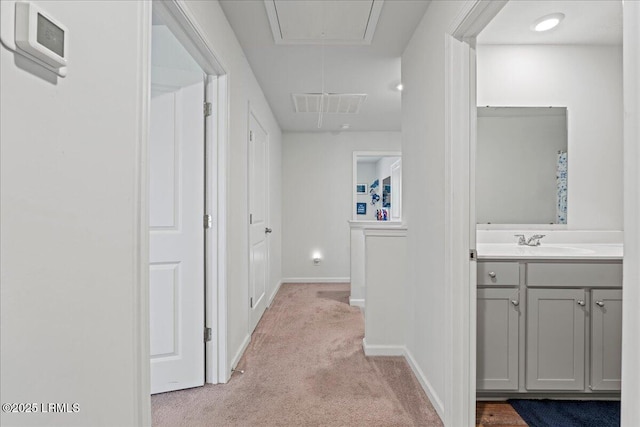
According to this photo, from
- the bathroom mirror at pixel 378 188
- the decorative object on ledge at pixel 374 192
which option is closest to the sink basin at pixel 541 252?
the bathroom mirror at pixel 378 188

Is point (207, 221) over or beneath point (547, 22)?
beneath

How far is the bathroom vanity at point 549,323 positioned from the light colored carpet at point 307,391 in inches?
21.4

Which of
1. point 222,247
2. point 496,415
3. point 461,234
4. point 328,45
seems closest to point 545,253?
point 461,234

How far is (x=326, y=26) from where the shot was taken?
253 centimetres

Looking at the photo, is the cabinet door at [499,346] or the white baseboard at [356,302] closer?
the cabinet door at [499,346]

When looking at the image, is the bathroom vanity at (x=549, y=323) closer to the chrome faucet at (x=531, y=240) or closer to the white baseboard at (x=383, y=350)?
the chrome faucet at (x=531, y=240)

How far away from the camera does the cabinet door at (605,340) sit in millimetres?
1999

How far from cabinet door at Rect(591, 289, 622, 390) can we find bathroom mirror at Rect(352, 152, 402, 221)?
5047 millimetres

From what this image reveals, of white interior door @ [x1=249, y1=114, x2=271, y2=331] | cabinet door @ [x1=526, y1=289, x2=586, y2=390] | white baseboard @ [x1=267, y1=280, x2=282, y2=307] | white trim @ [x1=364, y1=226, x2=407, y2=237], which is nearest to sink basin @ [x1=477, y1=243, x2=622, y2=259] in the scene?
cabinet door @ [x1=526, y1=289, x2=586, y2=390]

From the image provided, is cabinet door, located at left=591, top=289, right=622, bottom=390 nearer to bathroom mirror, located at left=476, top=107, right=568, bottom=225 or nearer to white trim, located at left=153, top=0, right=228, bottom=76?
bathroom mirror, located at left=476, top=107, right=568, bottom=225

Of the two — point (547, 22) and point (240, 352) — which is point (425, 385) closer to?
point (240, 352)

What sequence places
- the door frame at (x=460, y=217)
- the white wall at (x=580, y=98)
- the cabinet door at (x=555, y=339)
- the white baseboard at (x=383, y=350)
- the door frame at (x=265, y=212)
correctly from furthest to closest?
the door frame at (x=265, y=212)
the white baseboard at (x=383, y=350)
the white wall at (x=580, y=98)
the cabinet door at (x=555, y=339)
the door frame at (x=460, y=217)

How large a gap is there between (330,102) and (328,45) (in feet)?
3.99

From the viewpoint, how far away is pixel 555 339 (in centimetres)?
202
